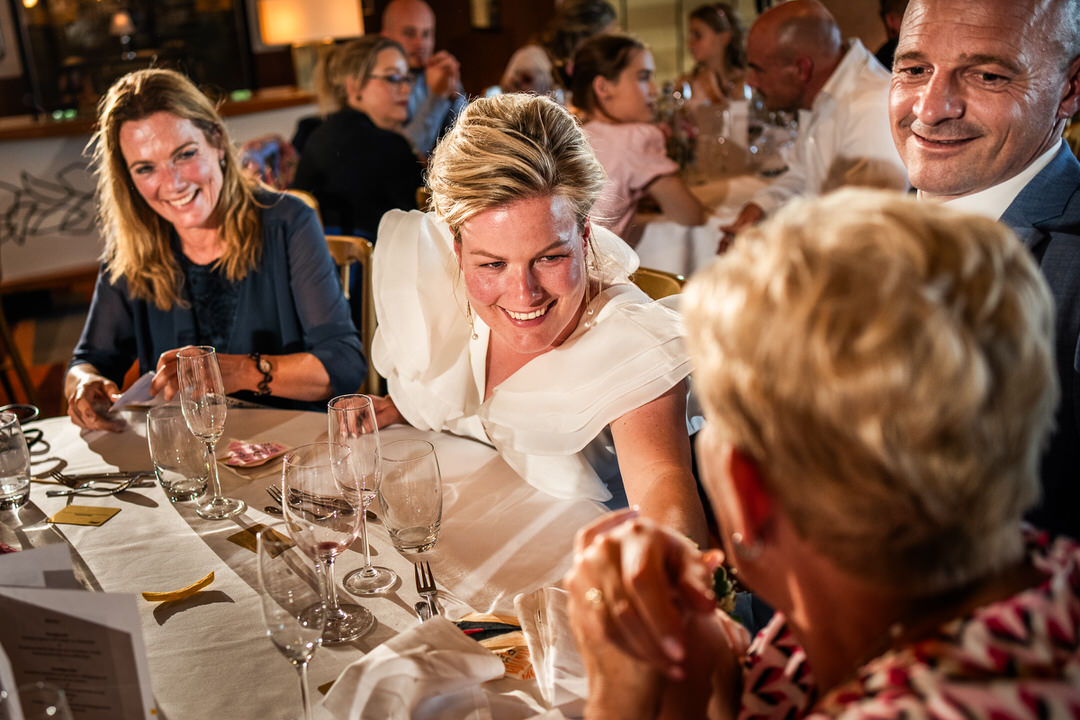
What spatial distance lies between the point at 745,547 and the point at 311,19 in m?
6.80

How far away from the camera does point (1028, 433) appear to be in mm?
627

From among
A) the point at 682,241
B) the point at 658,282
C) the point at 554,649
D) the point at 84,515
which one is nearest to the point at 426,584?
the point at 554,649

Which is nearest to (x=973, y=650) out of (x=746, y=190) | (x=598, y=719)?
(x=598, y=719)

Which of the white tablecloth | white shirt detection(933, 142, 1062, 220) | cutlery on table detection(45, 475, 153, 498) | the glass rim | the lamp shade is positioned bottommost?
the white tablecloth

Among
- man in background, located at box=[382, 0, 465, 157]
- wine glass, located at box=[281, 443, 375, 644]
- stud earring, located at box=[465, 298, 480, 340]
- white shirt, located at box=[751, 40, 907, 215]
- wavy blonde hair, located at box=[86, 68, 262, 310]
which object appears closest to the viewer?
wine glass, located at box=[281, 443, 375, 644]

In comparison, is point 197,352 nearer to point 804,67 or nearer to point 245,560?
point 245,560

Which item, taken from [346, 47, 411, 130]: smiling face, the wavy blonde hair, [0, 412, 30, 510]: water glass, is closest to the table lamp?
[346, 47, 411, 130]: smiling face

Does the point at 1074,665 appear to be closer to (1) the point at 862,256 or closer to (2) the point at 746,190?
(1) the point at 862,256

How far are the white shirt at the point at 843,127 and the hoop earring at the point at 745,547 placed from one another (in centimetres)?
341

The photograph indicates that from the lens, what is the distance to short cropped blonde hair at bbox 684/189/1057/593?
22.8 inches

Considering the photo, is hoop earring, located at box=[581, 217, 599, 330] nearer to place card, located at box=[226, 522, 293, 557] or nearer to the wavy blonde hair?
place card, located at box=[226, 522, 293, 557]

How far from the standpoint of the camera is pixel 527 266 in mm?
1614

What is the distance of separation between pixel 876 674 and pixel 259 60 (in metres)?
9.81

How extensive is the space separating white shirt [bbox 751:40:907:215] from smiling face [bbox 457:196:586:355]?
8.44ft
